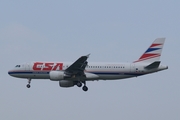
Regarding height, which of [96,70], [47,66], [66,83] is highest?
[47,66]

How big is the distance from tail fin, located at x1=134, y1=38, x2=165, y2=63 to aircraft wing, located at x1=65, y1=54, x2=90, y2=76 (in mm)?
8469

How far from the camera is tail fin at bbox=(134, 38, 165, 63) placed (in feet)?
246

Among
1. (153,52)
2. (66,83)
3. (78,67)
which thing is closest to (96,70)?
(78,67)

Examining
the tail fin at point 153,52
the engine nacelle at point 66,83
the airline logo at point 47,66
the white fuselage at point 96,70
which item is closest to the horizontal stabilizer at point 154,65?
the white fuselage at point 96,70

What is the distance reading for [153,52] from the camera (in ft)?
249

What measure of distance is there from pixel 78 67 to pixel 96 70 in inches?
110

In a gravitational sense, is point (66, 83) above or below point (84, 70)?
below

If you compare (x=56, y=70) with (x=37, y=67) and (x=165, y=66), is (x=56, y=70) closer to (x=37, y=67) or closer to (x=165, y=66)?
(x=37, y=67)

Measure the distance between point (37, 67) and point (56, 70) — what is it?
2.85 m

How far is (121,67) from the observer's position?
73000mm

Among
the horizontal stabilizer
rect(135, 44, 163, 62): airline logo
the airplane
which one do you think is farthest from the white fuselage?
rect(135, 44, 163, 62): airline logo

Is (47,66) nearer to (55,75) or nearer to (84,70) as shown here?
(55,75)

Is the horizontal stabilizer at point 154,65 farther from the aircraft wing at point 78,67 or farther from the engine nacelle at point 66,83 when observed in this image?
the engine nacelle at point 66,83

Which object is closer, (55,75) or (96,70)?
(55,75)
